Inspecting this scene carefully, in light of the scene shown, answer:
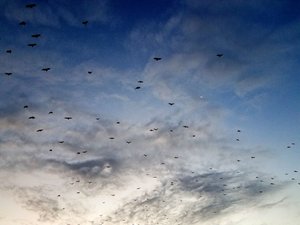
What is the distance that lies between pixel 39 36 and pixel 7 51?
13.1 feet

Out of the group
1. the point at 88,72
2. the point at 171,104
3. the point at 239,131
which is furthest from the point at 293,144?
the point at 88,72

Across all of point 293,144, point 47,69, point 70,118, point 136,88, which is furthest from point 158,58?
point 293,144

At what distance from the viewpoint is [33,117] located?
41719mm

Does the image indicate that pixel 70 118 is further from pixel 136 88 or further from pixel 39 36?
pixel 39 36

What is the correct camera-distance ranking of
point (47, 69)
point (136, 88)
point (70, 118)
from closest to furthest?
point (47, 69) < point (136, 88) < point (70, 118)

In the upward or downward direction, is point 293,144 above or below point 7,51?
below

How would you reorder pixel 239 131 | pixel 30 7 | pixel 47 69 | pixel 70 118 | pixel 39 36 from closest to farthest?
pixel 30 7 → pixel 39 36 → pixel 47 69 → pixel 70 118 → pixel 239 131

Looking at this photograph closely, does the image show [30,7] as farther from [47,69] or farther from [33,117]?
[33,117]

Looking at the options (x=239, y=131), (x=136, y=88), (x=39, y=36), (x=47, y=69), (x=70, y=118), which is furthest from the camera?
(x=239, y=131)

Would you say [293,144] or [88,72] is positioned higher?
[88,72]

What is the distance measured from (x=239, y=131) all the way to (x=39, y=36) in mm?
27467

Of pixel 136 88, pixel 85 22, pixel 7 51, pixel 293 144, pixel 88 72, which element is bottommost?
pixel 293 144

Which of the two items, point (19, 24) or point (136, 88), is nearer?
point (19, 24)

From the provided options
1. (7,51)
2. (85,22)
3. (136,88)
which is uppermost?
(85,22)
